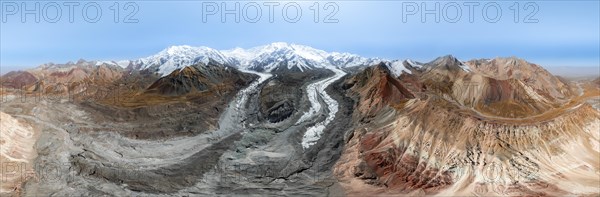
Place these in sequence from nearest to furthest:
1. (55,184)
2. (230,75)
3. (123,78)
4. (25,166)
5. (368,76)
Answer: (55,184), (25,166), (368,76), (230,75), (123,78)

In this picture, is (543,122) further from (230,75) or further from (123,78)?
(123,78)

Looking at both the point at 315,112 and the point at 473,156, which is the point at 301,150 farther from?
the point at 315,112

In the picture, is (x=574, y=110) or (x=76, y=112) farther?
(x=76, y=112)

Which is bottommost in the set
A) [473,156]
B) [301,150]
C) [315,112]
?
[301,150]

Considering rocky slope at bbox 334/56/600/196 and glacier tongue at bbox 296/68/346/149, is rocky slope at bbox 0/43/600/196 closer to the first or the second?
rocky slope at bbox 334/56/600/196

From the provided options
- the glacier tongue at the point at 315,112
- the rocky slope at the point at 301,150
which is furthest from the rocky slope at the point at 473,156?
the glacier tongue at the point at 315,112

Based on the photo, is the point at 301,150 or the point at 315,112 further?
the point at 315,112

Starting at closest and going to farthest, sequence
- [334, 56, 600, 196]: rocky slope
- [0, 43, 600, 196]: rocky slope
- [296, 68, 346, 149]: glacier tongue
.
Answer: [334, 56, 600, 196]: rocky slope, [0, 43, 600, 196]: rocky slope, [296, 68, 346, 149]: glacier tongue

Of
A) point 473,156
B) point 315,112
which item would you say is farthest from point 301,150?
point 315,112

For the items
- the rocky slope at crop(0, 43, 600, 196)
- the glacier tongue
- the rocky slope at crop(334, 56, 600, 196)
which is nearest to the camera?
the rocky slope at crop(334, 56, 600, 196)

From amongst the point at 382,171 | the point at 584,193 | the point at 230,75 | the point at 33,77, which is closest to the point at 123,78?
the point at 33,77

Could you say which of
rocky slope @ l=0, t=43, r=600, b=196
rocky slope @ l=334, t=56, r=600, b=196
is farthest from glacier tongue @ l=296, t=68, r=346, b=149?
rocky slope @ l=334, t=56, r=600, b=196
